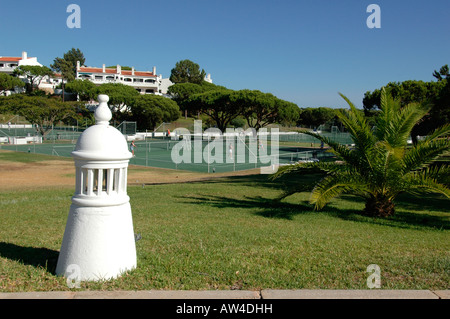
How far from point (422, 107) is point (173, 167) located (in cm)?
1942

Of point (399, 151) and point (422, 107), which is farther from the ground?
point (422, 107)

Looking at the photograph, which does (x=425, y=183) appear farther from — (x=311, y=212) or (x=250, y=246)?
(x=250, y=246)

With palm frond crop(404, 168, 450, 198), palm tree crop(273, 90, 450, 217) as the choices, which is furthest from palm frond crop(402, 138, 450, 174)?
palm frond crop(404, 168, 450, 198)

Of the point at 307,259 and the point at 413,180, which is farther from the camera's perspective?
the point at 413,180

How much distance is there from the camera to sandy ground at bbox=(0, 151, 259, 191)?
16922 mm

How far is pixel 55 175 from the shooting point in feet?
66.0

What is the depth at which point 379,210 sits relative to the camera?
8367 mm

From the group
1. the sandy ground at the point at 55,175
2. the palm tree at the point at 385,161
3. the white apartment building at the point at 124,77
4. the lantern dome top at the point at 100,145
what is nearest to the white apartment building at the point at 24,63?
the white apartment building at the point at 124,77

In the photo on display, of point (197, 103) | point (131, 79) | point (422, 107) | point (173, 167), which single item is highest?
point (131, 79)

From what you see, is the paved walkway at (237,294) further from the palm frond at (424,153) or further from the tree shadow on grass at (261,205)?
the palm frond at (424,153)

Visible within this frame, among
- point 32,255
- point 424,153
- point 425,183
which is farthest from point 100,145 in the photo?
point 424,153

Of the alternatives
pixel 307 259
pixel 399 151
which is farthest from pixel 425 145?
pixel 307 259
